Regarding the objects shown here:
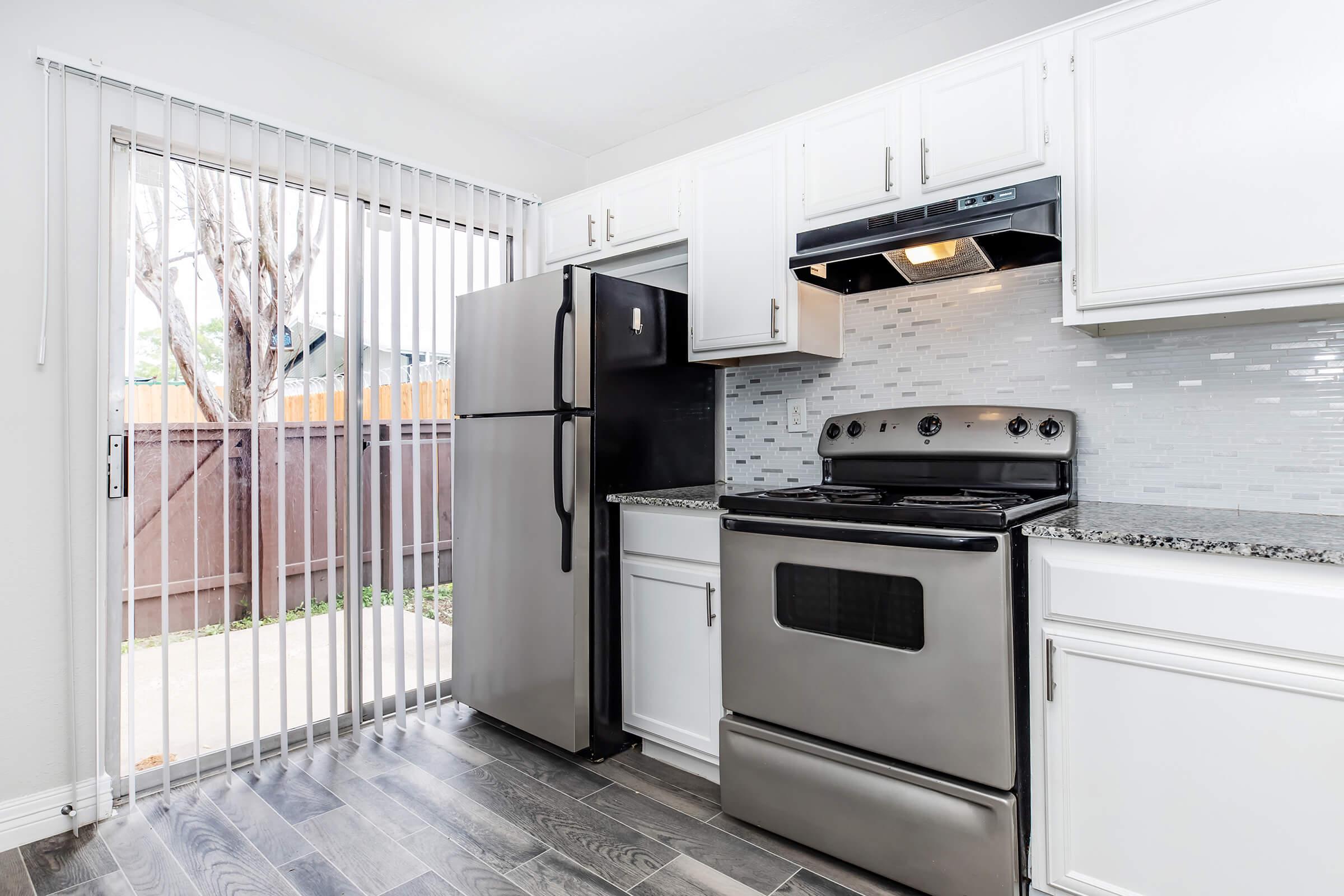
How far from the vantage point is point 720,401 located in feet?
9.65

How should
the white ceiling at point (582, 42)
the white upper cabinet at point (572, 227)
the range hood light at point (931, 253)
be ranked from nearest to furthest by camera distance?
the range hood light at point (931, 253), the white ceiling at point (582, 42), the white upper cabinet at point (572, 227)

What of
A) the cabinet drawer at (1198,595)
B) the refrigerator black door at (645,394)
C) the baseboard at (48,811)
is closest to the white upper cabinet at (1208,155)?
the cabinet drawer at (1198,595)

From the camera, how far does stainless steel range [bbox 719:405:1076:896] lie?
1.56 metres

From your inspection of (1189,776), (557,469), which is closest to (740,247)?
(557,469)

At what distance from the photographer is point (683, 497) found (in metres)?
2.31

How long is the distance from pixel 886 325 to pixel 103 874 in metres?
2.72

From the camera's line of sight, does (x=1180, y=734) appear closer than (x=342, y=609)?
Yes

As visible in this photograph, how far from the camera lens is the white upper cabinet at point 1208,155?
152cm

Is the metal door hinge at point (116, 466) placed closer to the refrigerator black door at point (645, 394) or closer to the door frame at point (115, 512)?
the door frame at point (115, 512)

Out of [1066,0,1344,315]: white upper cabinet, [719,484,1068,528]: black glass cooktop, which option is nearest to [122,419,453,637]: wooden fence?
[719,484,1068,528]: black glass cooktop

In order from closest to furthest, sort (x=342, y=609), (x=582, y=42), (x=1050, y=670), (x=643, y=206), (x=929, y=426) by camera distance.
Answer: (x=1050, y=670), (x=929, y=426), (x=582, y=42), (x=342, y=609), (x=643, y=206)

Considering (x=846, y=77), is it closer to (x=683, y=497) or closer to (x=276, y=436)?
(x=683, y=497)

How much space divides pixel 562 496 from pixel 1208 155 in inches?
76.8

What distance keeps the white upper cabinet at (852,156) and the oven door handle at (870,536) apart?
1026 millimetres
